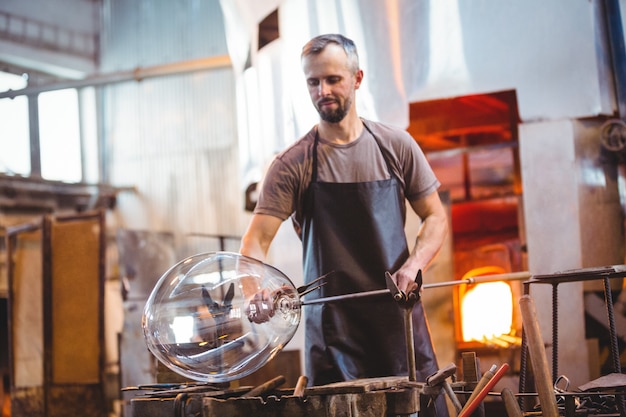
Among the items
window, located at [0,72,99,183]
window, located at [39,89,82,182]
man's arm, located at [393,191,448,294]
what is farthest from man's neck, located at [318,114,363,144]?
window, located at [39,89,82,182]

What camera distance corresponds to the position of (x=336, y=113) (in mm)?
2926

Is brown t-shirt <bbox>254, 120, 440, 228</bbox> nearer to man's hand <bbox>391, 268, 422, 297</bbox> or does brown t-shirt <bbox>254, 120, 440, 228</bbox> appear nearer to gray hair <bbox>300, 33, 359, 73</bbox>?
gray hair <bbox>300, 33, 359, 73</bbox>

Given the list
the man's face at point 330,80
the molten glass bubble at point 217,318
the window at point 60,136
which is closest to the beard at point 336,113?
the man's face at point 330,80

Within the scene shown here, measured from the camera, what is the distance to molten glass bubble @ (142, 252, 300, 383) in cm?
227

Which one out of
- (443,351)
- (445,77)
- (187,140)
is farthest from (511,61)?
(187,140)

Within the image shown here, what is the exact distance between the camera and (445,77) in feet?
13.3

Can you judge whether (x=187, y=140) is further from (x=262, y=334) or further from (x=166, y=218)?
(x=262, y=334)

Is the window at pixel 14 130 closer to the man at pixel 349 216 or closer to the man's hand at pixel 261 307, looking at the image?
the man at pixel 349 216

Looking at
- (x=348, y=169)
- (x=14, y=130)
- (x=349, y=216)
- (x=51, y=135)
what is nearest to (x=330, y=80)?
(x=348, y=169)

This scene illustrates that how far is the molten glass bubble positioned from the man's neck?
0.85 metres

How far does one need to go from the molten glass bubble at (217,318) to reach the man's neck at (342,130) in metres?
0.85

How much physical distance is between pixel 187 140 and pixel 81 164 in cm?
144

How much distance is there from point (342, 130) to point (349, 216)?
34cm

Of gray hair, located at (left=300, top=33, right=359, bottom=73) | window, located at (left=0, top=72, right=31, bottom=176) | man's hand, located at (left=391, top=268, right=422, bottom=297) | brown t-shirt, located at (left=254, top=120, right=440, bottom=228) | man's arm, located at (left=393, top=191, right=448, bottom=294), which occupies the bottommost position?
man's hand, located at (left=391, top=268, right=422, bottom=297)
